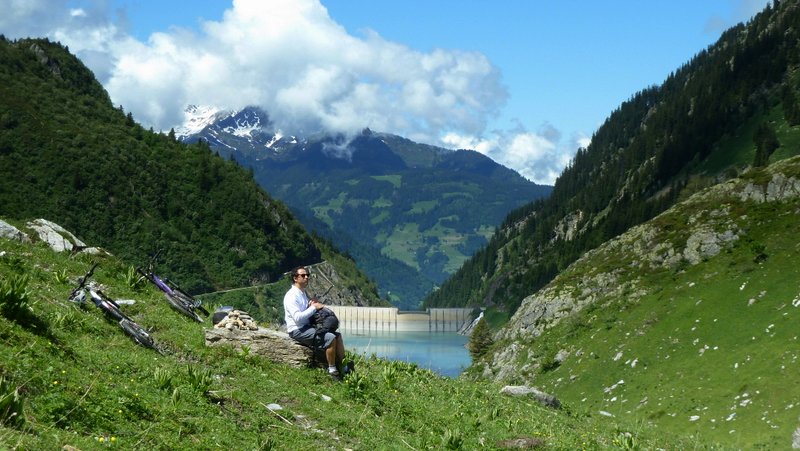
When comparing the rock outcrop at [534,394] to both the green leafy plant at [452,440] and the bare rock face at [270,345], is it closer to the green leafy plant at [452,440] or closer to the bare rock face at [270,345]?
the bare rock face at [270,345]

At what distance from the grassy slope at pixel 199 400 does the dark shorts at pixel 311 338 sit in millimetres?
907

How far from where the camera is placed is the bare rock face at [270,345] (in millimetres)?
21688

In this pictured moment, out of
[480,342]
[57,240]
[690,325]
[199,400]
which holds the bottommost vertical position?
[480,342]

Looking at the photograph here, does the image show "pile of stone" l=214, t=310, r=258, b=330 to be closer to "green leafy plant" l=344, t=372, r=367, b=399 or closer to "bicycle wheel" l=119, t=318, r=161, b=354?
"bicycle wheel" l=119, t=318, r=161, b=354

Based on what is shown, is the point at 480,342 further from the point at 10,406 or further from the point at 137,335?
the point at 10,406

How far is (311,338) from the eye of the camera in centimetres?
2161

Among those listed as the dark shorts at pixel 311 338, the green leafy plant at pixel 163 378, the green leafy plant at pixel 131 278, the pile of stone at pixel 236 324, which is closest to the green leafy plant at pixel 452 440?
→ the dark shorts at pixel 311 338

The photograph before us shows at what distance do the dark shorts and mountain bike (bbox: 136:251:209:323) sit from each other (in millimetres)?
9132

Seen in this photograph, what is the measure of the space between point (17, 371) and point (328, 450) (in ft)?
19.5

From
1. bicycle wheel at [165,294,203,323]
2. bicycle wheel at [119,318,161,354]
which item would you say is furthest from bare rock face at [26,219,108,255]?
bicycle wheel at [119,318,161,354]

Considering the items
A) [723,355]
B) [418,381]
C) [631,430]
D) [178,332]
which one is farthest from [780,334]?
[178,332]

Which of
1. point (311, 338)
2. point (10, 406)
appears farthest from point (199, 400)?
point (311, 338)

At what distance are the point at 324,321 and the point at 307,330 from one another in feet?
2.07

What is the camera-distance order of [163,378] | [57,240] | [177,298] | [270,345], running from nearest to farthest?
1. [163,378]
2. [270,345]
3. [177,298]
4. [57,240]
